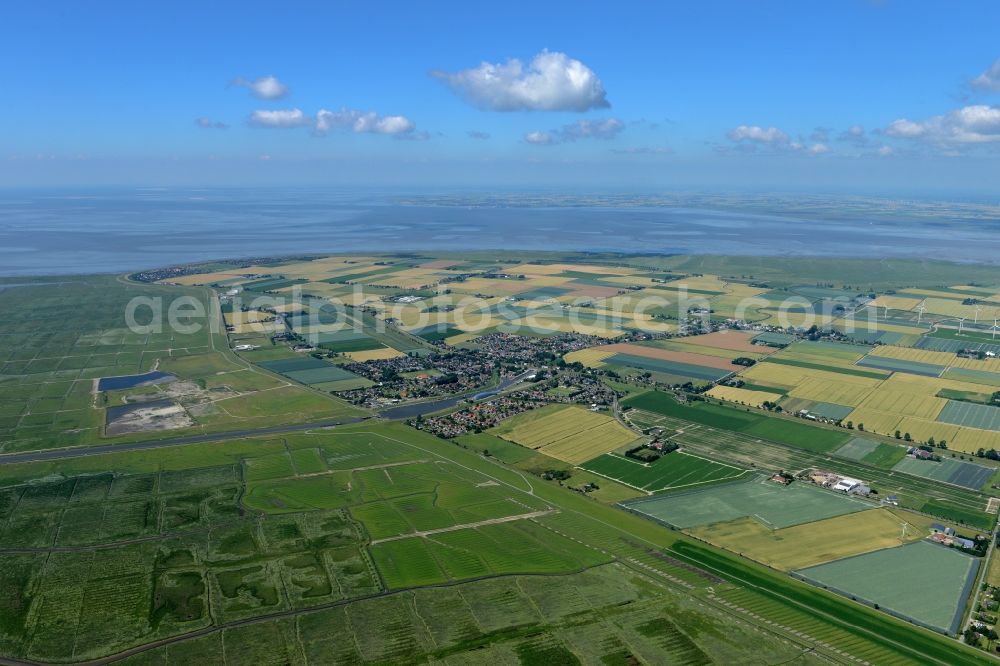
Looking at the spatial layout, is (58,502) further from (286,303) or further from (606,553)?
(286,303)

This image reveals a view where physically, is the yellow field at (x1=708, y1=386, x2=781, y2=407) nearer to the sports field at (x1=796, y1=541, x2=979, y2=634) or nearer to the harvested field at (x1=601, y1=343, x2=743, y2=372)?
the harvested field at (x1=601, y1=343, x2=743, y2=372)

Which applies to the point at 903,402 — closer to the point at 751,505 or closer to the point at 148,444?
the point at 751,505

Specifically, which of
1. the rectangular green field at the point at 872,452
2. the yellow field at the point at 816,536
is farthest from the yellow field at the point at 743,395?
the yellow field at the point at 816,536

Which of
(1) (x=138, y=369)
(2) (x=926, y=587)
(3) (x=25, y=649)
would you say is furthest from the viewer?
(1) (x=138, y=369)

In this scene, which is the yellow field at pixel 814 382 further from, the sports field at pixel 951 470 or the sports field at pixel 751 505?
the sports field at pixel 751 505

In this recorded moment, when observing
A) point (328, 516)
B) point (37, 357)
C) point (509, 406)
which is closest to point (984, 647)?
point (328, 516)
